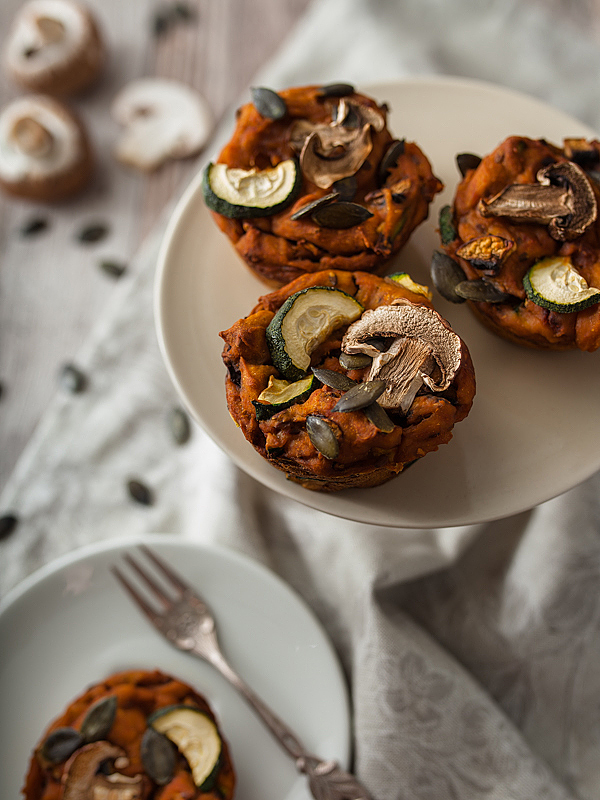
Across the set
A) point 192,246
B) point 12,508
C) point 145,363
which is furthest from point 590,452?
point 12,508

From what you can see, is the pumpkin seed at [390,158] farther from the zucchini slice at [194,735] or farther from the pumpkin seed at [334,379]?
the zucchini slice at [194,735]

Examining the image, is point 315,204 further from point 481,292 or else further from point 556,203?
point 556,203

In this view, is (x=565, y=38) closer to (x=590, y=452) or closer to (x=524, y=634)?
(x=590, y=452)

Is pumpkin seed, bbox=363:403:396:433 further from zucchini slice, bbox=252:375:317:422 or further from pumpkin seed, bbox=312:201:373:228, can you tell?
pumpkin seed, bbox=312:201:373:228

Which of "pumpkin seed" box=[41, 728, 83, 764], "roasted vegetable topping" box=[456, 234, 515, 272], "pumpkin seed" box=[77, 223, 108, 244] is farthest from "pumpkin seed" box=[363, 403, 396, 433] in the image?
"pumpkin seed" box=[77, 223, 108, 244]

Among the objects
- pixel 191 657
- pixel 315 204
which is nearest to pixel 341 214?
pixel 315 204

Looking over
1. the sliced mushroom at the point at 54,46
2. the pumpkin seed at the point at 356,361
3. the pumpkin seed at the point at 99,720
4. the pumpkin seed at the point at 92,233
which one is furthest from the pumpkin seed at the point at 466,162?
the sliced mushroom at the point at 54,46
